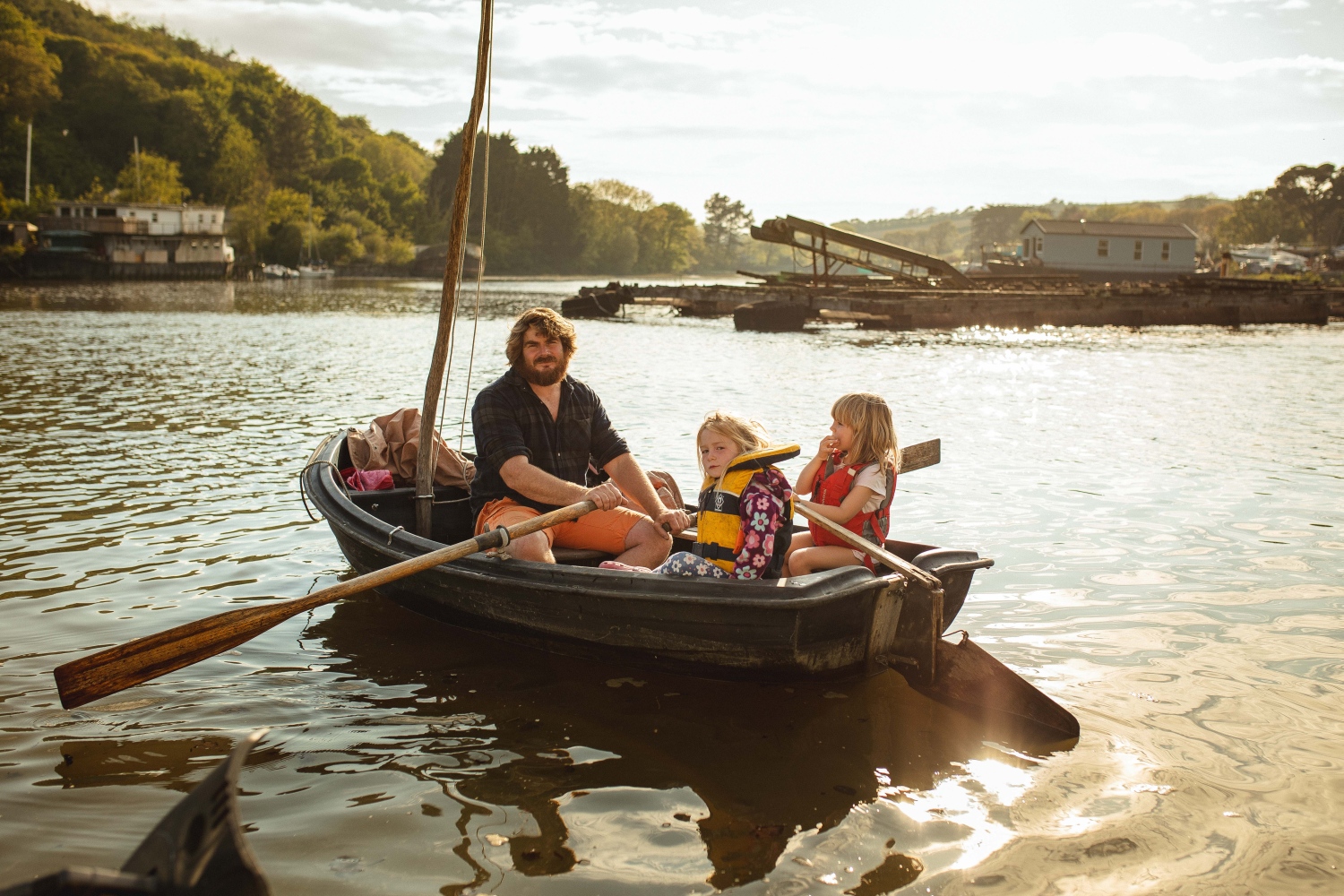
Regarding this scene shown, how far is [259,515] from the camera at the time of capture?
27.9ft

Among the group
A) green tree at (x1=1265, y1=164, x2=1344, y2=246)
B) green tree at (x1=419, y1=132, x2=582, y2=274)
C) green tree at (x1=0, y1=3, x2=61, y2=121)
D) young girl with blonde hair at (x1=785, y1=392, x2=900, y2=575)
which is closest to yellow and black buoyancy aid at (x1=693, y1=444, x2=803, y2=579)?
young girl with blonde hair at (x1=785, y1=392, x2=900, y2=575)

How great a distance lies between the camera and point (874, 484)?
16.9 feet

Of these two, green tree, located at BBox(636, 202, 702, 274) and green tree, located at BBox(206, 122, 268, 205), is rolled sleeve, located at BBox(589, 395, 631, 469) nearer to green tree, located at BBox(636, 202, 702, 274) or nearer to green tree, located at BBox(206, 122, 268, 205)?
green tree, located at BBox(206, 122, 268, 205)

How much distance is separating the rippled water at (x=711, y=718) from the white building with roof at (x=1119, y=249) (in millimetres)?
59320

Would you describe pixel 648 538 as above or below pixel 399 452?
below

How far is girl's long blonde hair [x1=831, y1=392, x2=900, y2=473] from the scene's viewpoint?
17.1 ft

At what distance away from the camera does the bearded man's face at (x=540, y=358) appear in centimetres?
552

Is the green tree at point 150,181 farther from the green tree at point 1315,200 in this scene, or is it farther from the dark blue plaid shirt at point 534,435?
the green tree at point 1315,200

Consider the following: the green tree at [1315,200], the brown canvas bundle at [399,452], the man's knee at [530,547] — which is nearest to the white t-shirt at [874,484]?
the man's knee at [530,547]

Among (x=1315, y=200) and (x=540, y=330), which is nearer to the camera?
(x=540, y=330)

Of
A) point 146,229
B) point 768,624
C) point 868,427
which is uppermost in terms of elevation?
point 146,229

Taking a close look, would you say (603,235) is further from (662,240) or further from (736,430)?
(736,430)

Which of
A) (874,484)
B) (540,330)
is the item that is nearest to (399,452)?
(540,330)

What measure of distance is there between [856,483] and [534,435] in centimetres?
192
